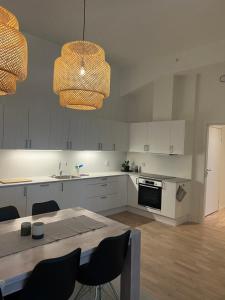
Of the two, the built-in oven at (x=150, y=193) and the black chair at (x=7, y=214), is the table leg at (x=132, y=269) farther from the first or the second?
the built-in oven at (x=150, y=193)

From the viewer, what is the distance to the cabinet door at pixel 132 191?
5.24 meters

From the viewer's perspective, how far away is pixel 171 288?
260 cm

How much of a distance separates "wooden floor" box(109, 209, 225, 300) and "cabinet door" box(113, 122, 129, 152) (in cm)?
174

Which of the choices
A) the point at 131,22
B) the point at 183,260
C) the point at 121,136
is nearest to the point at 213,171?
the point at 121,136

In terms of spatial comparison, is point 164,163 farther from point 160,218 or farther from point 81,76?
point 81,76

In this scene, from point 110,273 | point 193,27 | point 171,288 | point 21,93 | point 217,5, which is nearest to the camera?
point 110,273

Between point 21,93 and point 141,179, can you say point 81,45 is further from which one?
point 141,179

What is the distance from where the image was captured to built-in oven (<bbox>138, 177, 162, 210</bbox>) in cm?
475

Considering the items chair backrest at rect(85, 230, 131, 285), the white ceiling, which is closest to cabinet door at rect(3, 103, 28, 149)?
the white ceiling

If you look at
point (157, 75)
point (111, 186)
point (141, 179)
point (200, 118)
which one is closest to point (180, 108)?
point (200, 118)

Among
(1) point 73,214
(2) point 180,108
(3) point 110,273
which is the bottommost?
(3) point 110,273

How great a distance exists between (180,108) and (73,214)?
3.56 metres

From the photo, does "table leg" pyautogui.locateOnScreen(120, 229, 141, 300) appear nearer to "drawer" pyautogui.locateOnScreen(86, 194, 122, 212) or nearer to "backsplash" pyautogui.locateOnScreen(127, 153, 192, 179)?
"drawer" pyautogui.locateOnScreen(86, 194, 122, 212)

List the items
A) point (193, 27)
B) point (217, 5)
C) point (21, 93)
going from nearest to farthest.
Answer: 1. point (217, 5)
2. point (193, 27)
3. point (21, 93)
